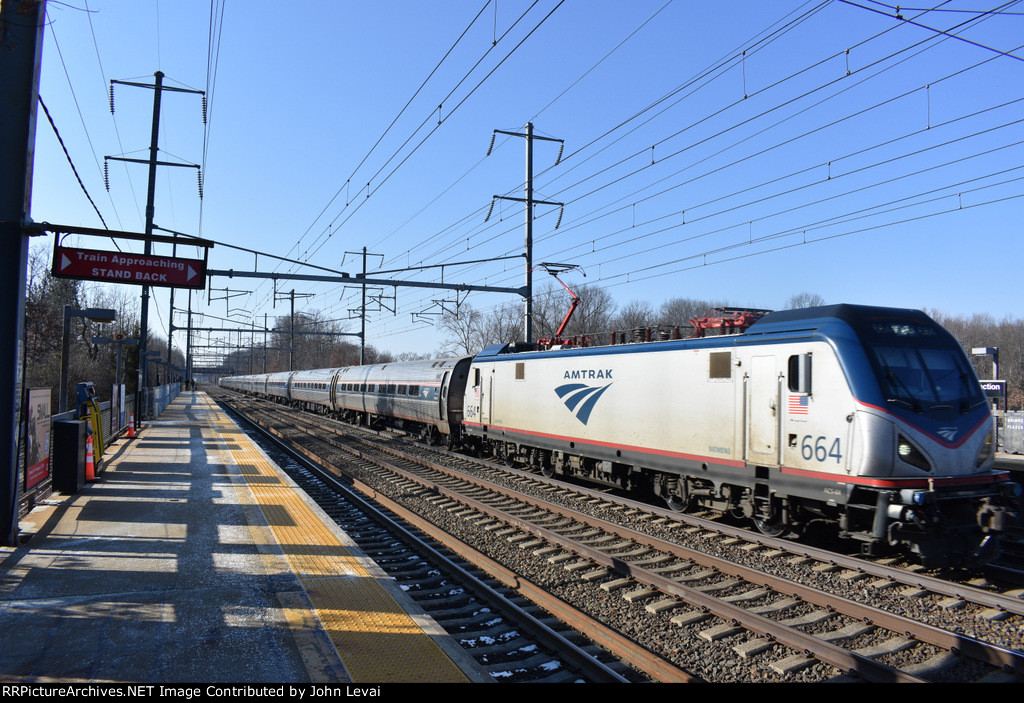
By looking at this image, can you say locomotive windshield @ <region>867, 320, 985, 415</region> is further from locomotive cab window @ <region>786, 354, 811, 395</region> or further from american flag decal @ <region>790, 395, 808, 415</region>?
american flag decal @ <region>790, 395, 808, 415</region>

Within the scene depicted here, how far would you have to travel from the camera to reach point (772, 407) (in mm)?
8508

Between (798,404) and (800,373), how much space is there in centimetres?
41

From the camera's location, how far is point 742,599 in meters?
6.55

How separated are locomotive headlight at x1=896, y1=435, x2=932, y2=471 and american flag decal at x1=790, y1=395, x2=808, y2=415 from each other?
113 cm

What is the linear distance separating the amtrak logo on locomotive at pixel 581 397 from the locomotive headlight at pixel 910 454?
5561 mm

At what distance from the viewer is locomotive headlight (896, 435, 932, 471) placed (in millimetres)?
7133

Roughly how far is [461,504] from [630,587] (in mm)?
5166

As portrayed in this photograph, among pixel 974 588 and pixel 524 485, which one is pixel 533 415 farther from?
pixel 974 588

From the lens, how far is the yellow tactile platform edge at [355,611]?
4559 millimetres

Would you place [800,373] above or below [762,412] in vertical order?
above

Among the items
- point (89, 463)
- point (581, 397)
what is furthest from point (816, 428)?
point (89, 463)

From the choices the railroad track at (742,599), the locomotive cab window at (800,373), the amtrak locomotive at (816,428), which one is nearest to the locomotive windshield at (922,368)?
the amtrak locomotive at (816,428)

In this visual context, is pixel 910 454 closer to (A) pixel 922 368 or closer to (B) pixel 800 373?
(A) pixel 922 368
